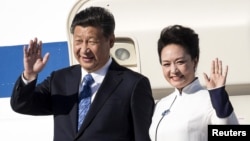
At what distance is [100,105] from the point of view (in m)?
1.83

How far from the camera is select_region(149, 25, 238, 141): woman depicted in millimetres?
1632

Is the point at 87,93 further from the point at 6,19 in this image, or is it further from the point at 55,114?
the point at 6,19

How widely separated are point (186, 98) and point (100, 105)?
30cm

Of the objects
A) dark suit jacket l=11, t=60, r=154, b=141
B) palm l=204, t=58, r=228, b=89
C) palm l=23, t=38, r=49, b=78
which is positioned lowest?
dark suit jacket l=11, t=60, r=154, b=141

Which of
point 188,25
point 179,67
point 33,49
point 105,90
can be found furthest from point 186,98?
point 33,49

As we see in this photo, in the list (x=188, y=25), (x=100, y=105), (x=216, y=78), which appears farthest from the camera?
(x=188, y=25)

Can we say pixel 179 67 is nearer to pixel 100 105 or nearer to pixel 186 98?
pixel 186 98

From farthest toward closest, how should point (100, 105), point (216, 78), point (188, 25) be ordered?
point (188, 25) < point (100, 105) < point (216, 78)

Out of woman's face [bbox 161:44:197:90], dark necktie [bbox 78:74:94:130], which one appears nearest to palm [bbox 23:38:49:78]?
dark necktie [bbox 78:74:94:130]

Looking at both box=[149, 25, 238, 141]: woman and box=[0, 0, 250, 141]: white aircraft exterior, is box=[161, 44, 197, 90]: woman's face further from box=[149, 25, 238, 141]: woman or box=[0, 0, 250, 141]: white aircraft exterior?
box=[0, 0, 250, 141]: white aircraft exterior

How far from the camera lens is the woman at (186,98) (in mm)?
1632

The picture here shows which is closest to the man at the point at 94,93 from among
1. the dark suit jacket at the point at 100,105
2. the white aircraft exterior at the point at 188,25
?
the dark suit jacket at the point at 100,105

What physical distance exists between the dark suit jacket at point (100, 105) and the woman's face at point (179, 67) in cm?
15

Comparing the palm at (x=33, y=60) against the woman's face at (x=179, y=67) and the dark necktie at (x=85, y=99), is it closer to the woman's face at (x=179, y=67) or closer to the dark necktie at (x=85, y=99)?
the dark necktie at (x=85, y=99)
